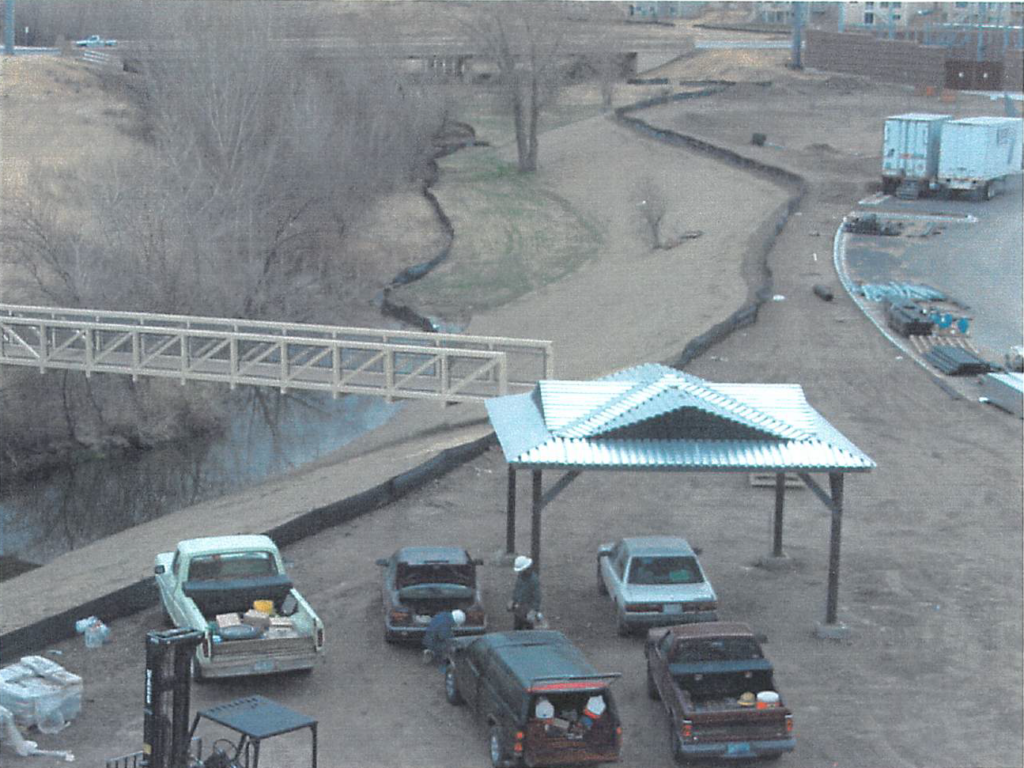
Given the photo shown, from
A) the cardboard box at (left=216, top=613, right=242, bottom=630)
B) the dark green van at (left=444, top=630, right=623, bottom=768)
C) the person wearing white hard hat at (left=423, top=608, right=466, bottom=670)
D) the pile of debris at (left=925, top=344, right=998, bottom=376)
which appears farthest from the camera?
the pile of debris at (left=925, top=344, right=998, bottom=376)

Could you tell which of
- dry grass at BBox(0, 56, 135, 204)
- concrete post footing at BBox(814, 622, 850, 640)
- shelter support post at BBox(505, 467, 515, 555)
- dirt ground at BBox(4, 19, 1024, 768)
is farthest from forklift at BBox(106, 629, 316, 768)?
dry grass at BBox(0, 56, 135, 204)

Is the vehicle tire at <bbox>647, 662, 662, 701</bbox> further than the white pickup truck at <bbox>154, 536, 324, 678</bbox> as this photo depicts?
Yes

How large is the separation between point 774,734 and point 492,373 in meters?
17.7

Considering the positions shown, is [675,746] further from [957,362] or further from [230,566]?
[957,362]

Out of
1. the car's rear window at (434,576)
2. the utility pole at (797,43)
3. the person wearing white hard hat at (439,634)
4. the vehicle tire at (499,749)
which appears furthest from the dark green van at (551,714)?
the utility pole at (797,43)

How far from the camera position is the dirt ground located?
16.2 meters

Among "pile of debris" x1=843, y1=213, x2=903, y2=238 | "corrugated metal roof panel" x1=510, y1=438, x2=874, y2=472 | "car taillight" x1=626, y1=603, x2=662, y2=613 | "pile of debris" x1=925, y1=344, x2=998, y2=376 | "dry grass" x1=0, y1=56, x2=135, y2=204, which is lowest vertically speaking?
"pile of debris" x1=925, y1=344, x2=998, y2=376

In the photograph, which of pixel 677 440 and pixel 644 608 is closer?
pixel 644 608

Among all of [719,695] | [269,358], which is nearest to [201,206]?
[269,358]

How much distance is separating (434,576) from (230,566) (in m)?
2.45

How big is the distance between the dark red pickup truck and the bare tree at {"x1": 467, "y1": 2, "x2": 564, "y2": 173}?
69.2 meters

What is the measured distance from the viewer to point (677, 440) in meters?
19.4

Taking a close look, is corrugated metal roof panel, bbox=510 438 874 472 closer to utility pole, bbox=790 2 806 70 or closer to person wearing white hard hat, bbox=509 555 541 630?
person wearing white hard hat, bbox=509 555 541 630

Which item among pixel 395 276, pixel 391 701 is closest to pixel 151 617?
pixel 391 701
